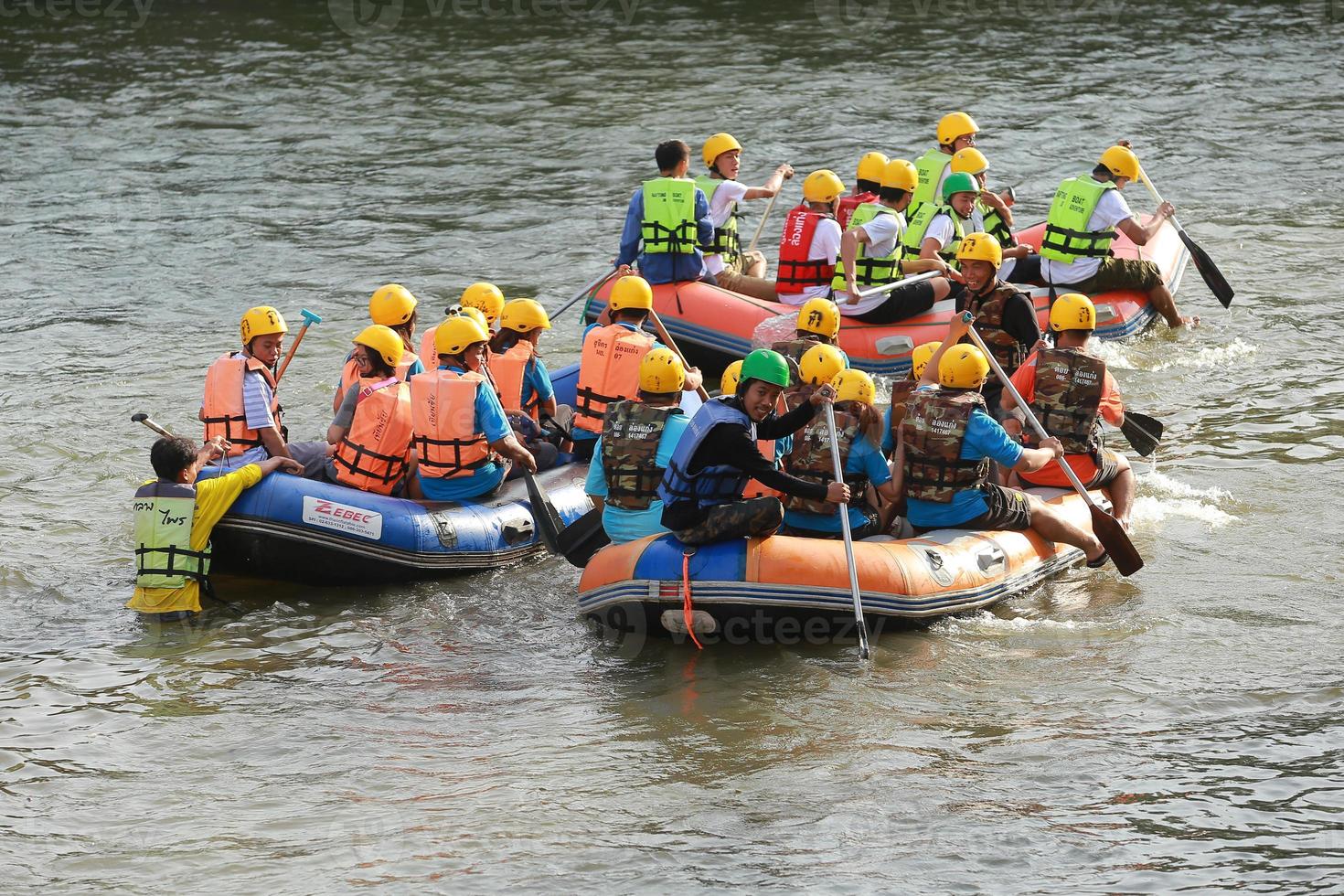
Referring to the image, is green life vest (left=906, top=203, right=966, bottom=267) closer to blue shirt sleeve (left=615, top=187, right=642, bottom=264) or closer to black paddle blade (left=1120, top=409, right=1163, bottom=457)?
blue shirt sleeve (left=615, top=187, right=642, bottom=264)

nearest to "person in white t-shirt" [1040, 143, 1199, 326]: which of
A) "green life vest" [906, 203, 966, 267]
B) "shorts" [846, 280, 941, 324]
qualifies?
"green life vest" [906, 203, 966, 267]

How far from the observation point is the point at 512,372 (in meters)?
9.37

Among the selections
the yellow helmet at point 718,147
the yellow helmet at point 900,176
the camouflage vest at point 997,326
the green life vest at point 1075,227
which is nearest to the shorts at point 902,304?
the yellow helmet at point 900,176

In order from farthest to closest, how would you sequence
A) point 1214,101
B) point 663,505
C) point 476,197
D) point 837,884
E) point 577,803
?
point 1214,101
point 476,197
point 663,505
point 577,803
point 837,884

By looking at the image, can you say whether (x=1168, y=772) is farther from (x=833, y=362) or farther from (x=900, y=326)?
(x=900, y=326)

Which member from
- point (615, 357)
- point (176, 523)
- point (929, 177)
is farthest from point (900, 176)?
point (176, 523)

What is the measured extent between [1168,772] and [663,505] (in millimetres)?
2454

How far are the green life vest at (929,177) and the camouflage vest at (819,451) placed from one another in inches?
180

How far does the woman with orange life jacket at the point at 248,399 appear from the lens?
28.2 feet

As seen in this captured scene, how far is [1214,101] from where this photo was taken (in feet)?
63.0

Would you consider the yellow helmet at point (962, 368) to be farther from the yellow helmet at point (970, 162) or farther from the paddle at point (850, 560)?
the yellow helmet at point (970, 162)

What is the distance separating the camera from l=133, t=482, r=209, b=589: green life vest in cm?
807

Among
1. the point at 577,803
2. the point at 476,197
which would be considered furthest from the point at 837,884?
the point at 476,197

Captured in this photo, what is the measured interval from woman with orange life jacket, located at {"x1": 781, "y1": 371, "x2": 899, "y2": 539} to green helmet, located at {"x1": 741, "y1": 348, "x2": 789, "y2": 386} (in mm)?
816
